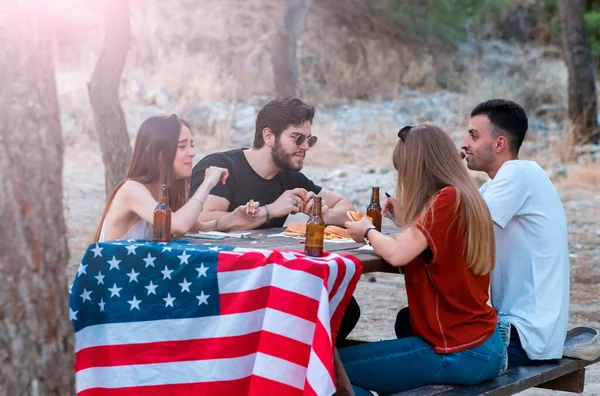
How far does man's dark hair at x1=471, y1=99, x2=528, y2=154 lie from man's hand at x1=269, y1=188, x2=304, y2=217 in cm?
119

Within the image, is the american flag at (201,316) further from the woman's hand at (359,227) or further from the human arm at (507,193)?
the human arm at (507,193)

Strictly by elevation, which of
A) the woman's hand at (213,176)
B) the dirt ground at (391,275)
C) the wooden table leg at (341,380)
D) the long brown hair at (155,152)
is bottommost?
the dirt ground at (391,275)

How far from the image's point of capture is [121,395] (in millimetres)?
4176

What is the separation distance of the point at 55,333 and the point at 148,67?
18066 millimetres

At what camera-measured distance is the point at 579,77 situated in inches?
645

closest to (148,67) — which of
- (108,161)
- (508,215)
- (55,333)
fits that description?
(108,161)

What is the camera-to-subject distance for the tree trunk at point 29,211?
276 centimetres

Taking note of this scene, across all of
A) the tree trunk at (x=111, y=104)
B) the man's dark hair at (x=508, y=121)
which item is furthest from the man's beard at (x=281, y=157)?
the tree trunk at (x=111, y=104)

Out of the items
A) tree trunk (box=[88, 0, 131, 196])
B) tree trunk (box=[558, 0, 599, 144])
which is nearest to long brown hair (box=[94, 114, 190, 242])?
tree trunk (box=[88, 0, 131, 196])

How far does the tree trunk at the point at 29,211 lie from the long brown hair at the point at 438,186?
1.74 metres

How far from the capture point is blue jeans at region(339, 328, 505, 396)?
4121 millimetres

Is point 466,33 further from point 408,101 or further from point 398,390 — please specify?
point 398,390

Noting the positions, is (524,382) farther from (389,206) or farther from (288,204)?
(288,204)

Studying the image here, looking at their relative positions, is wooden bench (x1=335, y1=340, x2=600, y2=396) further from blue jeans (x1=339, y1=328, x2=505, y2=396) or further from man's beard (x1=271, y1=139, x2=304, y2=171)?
man's beard (x1=271, y1=139, x2=304, y2=171)
